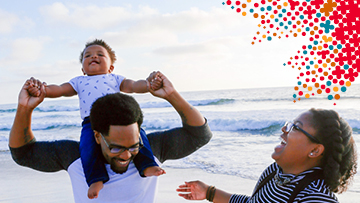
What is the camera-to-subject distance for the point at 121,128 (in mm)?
1782

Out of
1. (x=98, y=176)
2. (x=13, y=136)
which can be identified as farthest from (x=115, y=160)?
(x=13, y=136)

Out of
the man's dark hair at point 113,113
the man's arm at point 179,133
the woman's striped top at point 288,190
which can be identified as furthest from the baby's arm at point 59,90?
the woman's striped top at point 288,190

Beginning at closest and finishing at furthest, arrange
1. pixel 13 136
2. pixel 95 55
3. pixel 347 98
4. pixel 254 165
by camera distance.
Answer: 1. pixel 13 136
2. pixel 95 55
3. pixel 254 165
4. pixel 347 98

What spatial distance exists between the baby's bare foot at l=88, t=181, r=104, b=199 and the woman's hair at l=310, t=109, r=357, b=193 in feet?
4.54

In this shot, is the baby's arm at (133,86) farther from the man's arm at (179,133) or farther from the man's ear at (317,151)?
the man's ear at (317,151)

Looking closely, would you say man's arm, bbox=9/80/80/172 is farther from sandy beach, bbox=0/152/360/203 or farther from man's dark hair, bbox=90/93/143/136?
sandy beach, bbox=0/152/360/203

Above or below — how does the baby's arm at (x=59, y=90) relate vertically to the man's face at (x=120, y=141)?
above

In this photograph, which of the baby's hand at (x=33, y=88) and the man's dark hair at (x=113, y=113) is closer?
the man's dark hair at (x=113, y=113)

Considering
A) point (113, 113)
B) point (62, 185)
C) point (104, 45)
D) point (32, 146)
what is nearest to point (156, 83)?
point (113, 113)

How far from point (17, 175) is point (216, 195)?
5184mm

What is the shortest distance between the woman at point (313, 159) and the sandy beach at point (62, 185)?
265cm

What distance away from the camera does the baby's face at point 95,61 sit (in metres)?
2.91

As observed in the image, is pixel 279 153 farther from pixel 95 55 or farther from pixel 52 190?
pixel 52 190

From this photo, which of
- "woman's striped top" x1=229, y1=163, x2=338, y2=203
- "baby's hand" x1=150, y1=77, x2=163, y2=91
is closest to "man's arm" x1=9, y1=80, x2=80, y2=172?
"baby's hand" x1=150, y1=77, x2=163, y2=91
